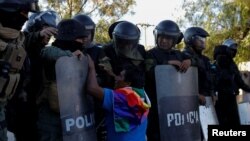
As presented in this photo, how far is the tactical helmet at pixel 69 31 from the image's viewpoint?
3443mm

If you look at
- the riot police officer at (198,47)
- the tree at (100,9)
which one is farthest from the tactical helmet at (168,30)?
the tree at (100,9)

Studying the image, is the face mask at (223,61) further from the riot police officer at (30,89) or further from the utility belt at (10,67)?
the utility belt at (10,67)

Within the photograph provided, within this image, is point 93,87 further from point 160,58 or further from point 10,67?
point 160,58

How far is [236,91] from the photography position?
292 inches

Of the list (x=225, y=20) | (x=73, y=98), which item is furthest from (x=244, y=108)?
(x=225, y=20)

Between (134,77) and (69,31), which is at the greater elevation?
(69,31)

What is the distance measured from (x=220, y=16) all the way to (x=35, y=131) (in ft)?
60.1

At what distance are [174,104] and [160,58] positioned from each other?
63 centimetres

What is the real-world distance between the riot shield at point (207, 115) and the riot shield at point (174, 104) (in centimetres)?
120

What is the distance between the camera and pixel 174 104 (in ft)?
14.5

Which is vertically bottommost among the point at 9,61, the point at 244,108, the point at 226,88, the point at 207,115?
the point at 244,108

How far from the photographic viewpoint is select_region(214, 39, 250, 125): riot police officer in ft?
23.8

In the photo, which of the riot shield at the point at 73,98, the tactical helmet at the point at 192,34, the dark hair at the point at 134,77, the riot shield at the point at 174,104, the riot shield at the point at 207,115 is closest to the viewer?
the riot shield at the point at 73,98

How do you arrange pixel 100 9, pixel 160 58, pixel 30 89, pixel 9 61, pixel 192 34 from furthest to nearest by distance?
pixel 100 9
pixel 192 34
pixel 160 58
pixel 30 89
pixel 9 61
